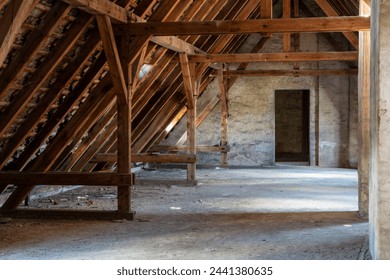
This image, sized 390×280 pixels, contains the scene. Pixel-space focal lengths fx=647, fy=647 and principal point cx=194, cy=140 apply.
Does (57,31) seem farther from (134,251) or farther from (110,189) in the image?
(110,189)

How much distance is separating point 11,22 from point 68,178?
299 cm

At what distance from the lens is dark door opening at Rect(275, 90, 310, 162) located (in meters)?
20.6

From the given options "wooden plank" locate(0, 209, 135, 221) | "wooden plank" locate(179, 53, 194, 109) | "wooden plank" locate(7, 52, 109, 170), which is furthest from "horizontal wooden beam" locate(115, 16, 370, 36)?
"wooden plank" locate(179, 53, 194, 109)

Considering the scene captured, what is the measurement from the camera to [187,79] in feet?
37.8

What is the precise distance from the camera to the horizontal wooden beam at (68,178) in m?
7.88

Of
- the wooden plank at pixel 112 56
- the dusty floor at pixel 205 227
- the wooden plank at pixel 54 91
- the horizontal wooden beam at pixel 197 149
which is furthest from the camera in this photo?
the horizontal wooden beam at pixel 197 149

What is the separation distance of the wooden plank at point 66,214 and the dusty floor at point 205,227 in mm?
178

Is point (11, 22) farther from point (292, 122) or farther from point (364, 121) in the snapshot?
point (292, 122)

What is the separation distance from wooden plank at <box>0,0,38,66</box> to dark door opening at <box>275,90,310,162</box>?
15.7 meters

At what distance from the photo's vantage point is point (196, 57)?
11727 millimetres

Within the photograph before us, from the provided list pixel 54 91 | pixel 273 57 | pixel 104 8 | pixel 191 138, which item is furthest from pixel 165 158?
pixel 104 8

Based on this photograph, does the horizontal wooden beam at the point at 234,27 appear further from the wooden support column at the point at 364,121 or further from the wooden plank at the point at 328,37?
the wooden plank at the point at 328,37

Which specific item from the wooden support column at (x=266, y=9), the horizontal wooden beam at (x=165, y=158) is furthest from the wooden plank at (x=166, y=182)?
the wooden support column at (x=266, y=9)

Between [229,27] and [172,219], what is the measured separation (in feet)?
8.20
